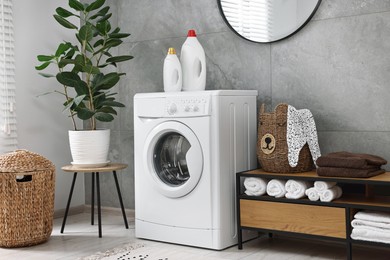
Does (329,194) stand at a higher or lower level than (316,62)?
lower

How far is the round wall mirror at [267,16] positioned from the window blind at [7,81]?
4.83 ft

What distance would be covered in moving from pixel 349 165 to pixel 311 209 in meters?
0.31

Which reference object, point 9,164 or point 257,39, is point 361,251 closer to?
point 257,39

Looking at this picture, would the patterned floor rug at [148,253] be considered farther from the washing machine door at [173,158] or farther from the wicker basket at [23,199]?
the wicker basket at [23,199]

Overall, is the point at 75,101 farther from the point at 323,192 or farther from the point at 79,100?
the point at 323,192

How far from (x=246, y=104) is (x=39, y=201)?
1331mm

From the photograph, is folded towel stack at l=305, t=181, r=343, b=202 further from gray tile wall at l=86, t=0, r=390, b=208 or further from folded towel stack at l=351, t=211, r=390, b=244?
gray tile wall at l=86, t=0, r=390, b=208

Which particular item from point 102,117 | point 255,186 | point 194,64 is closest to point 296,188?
point 255,186

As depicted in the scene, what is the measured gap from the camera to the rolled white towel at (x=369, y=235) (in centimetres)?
258

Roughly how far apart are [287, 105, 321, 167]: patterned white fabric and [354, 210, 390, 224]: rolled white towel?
436 mm

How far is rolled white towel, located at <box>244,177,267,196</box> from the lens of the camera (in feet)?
9.87

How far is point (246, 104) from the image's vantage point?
3254 millimetres

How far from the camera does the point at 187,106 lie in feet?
10.2

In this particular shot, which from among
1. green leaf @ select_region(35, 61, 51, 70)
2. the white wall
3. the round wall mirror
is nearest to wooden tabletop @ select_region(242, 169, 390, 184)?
the round wall mirror
